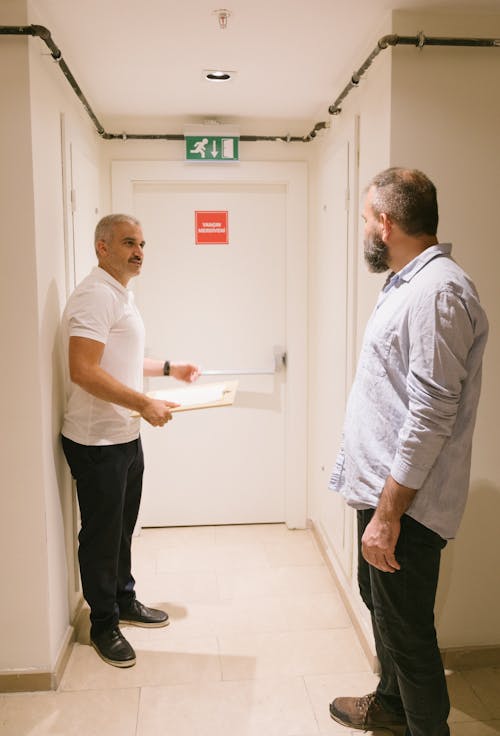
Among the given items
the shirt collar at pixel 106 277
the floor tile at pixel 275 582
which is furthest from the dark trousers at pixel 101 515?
the floor tile at pixel 275 582

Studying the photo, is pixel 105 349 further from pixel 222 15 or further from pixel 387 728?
pixel 387 728

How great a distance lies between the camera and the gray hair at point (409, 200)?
5.44ft

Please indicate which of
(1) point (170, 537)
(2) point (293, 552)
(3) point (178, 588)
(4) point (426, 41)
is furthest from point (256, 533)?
(4) point (426, 41)

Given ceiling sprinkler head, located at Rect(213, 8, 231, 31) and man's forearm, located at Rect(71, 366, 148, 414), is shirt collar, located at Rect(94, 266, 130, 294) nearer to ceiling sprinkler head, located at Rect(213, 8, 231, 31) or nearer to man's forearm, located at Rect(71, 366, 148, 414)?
man's forearm, located at Rect(71, 366, 148, 414)

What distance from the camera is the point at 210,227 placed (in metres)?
3.68

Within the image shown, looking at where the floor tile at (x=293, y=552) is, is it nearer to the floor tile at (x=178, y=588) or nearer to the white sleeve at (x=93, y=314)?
the floor tile at (x=178, y=588)

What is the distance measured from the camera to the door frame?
3566 mm

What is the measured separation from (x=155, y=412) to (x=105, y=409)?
0.22 m

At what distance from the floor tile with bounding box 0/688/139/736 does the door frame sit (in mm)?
1791

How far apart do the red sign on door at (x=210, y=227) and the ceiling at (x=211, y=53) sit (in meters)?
0.48

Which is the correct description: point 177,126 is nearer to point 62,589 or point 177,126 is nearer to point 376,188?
point 376,188

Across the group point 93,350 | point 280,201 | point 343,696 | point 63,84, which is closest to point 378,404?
point 93,350

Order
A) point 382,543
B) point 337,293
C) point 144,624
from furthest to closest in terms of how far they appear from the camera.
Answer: point 337,293, point 144,624, point 382,543

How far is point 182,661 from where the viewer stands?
98.7 inches
